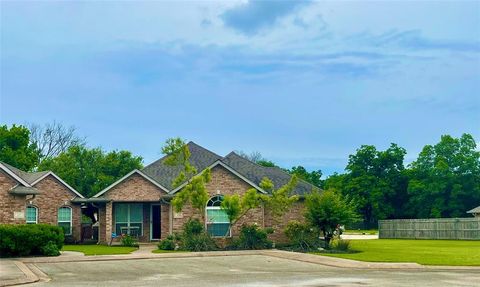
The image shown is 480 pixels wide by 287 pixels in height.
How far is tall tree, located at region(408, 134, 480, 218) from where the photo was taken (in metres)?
73.6

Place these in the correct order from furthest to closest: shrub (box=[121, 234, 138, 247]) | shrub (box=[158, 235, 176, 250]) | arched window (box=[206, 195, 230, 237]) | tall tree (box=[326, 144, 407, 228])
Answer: tall tree (box=[326, 144, 407, 228])
shrub (box=[121, 234, 138, 247])
arched window (box=[206, 195, 230, 237])
shrub (box=[158, 235, 176, 250])

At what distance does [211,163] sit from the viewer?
43.7m

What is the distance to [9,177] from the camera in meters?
32.3

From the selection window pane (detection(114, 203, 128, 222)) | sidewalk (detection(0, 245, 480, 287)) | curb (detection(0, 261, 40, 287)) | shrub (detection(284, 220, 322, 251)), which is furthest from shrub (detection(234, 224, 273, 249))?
curb (detection(0, 261, 40, 287))

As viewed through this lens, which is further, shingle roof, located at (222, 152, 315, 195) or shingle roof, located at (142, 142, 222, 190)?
shingle roof, located at (142, 142, 222, 190)

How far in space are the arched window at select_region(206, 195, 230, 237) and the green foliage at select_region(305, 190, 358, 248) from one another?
510 cm

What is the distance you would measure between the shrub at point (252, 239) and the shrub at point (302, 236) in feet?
4.48

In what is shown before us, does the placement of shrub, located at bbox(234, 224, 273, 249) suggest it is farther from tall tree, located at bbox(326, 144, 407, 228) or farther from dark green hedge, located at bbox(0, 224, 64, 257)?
tall tree, located at bbox(326, 144, 407, 228)

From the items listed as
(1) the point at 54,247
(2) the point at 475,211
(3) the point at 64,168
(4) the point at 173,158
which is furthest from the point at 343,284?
(3) the point at 64,168

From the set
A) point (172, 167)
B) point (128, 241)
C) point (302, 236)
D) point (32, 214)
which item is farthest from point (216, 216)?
point (32, 214)

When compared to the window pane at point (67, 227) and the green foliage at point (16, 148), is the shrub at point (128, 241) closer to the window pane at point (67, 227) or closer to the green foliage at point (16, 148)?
the window pane at point (67, 227)

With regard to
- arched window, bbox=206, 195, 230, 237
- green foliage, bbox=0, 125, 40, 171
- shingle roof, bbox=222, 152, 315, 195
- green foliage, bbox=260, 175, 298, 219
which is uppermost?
green foliage, bbox=0, 125, 40, 171

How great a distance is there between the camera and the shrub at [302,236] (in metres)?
35.5

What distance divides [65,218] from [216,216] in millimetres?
11465
